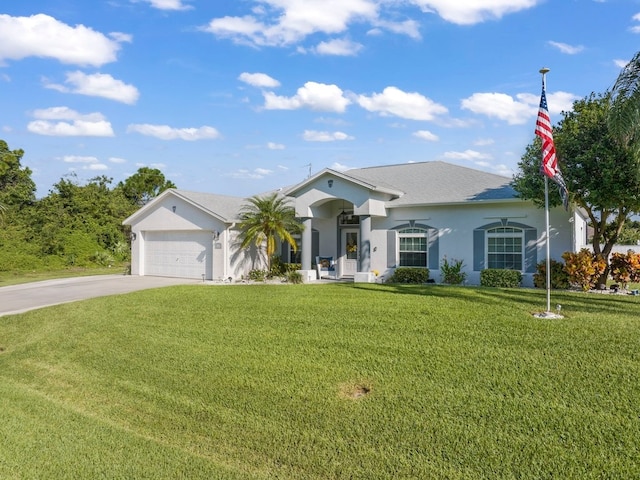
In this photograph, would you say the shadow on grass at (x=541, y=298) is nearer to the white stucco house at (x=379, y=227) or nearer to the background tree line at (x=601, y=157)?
the background tree line at (x=601, y=157)

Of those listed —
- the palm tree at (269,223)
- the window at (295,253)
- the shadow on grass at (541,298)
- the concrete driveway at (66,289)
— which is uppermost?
the palm tree at (269,223)

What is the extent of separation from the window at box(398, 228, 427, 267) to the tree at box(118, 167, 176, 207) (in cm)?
3181

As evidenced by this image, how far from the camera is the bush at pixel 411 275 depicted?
19.0 meters

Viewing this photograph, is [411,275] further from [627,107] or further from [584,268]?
[627,107]

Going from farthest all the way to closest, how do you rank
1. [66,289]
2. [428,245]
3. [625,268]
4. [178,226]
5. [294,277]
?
[178,226], [294,277], [66,289], [428,245], [625,268]

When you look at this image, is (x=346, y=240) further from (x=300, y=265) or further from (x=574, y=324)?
(x=574, y=324)

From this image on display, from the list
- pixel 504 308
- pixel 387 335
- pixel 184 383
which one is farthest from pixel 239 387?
pixel 504 308

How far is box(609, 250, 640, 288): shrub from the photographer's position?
16156mm

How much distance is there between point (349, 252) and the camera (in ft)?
72.6

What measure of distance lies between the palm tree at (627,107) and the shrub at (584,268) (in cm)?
435

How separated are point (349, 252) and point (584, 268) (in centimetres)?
992

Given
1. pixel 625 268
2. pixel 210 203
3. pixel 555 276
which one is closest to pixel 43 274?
pixel 210 203

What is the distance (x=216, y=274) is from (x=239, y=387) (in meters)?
14.5

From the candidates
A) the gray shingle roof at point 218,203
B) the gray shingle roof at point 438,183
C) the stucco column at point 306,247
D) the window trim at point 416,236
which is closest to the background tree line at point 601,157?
the gray shingle roof at point 438,183
